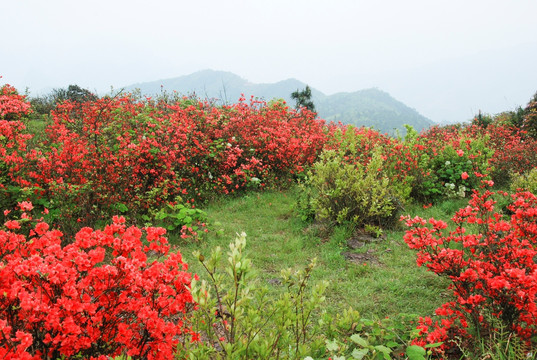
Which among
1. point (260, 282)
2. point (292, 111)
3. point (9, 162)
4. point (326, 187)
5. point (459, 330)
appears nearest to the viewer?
point (459, 330)

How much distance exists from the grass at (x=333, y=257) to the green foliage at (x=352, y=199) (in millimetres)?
291

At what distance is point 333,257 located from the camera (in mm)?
4492

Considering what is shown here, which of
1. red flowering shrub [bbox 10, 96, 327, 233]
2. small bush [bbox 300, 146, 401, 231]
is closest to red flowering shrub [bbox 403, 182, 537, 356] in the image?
small bush [bbox 300, 146, 401, 231]

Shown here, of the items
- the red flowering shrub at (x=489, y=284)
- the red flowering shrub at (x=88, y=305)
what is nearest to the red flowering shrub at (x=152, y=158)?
the red flowering shrub at (x=88, y=305)

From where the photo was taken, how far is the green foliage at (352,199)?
5188 mm

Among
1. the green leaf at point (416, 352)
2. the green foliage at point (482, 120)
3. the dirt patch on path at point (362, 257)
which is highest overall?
the green foliage at point (482, 120)

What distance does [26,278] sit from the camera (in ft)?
6.17

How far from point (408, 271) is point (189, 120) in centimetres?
534

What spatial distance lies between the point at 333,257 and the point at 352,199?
48.7 inches

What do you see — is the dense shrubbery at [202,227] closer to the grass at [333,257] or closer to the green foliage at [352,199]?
the green foliage at [352,199]

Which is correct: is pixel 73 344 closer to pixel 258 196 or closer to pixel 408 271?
pixel 408 271

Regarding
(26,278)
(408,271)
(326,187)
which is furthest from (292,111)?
(26,278)

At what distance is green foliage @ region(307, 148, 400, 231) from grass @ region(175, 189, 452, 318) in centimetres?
29

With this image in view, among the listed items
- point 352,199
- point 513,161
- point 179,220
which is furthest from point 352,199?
point 513,161
